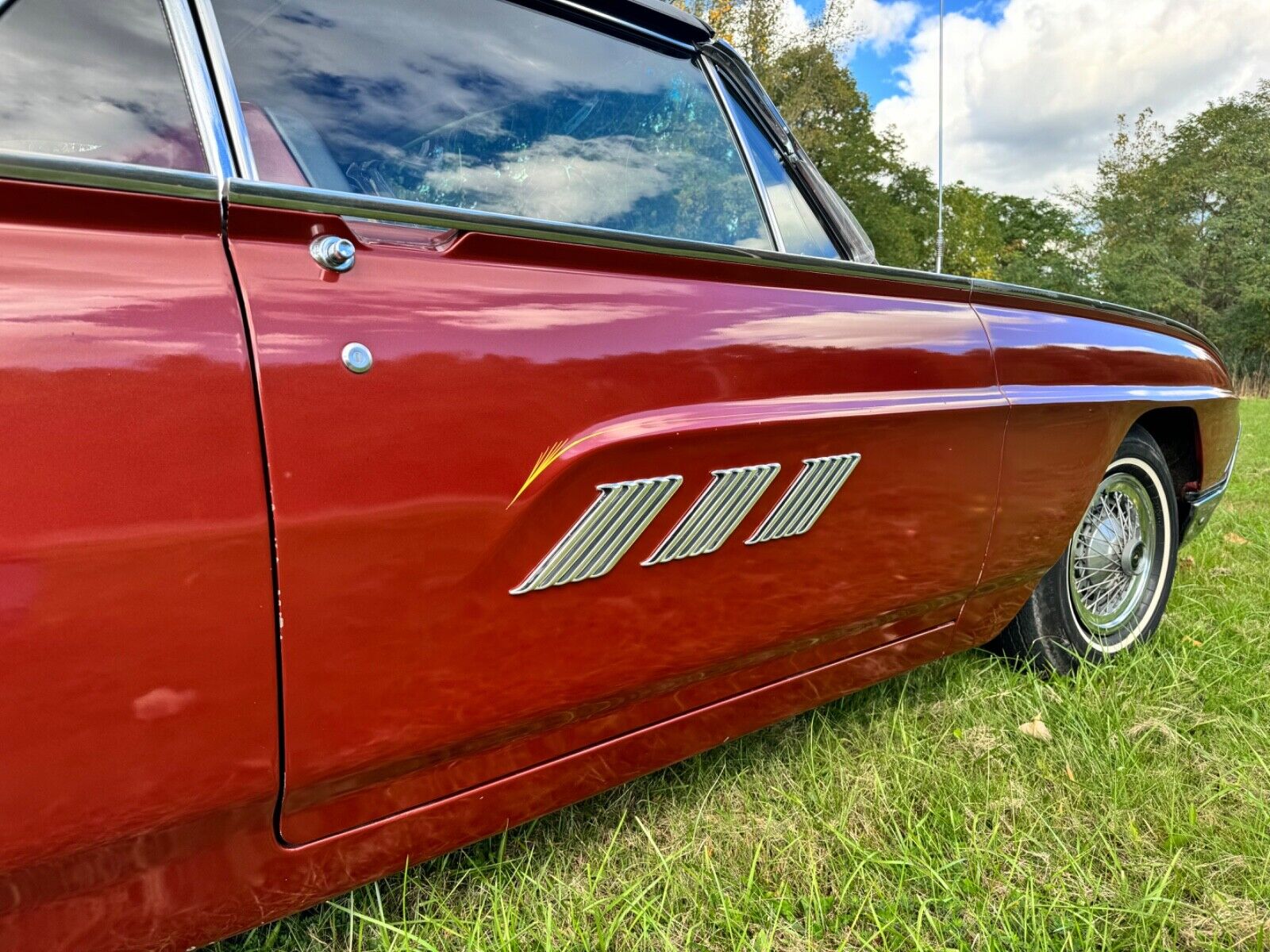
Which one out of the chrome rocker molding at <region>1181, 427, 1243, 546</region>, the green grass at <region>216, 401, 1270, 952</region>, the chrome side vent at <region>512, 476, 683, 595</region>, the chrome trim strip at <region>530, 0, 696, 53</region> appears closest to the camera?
the chrome side vent at <region>512, 476, 683, 595</region>

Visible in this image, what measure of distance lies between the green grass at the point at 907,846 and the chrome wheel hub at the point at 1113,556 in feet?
0.97

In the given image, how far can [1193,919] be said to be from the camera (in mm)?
1441

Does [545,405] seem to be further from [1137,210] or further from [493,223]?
[1137,210]

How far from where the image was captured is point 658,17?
161 cm

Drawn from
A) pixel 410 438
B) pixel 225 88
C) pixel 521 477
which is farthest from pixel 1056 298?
pixel 225 88

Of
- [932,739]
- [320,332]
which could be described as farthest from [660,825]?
[320,332]

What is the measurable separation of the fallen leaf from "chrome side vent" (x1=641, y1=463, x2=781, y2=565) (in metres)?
1.16

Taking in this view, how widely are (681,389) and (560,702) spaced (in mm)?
505

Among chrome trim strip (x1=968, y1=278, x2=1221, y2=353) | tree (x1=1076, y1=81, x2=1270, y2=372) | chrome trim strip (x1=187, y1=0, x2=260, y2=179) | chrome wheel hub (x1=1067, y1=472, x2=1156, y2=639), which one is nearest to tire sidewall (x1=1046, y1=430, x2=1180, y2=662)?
chrome wheel hub (x1=1067, y1=472, x2=1156, y2=639)

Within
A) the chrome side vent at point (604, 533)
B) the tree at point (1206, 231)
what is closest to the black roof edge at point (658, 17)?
the chrome side vent at point (604, 533)

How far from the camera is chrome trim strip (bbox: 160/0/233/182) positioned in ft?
3.26

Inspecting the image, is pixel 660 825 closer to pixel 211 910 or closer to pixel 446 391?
pixel 211 910

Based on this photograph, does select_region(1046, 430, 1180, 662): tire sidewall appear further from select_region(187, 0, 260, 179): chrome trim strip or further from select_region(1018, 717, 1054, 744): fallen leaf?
select_region(187, 0, 260, 179): chrome trim strip

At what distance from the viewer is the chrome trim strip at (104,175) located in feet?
2.59
